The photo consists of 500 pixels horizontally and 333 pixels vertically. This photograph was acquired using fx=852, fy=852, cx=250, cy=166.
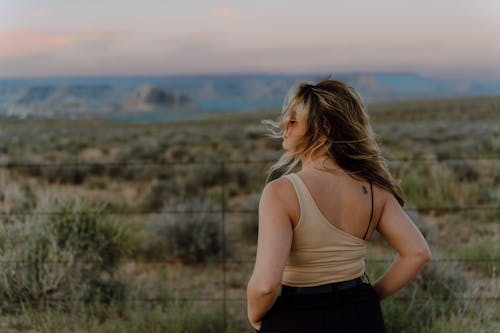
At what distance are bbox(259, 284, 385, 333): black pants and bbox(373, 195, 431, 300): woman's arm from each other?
0.82ft

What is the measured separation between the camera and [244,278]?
392 inches

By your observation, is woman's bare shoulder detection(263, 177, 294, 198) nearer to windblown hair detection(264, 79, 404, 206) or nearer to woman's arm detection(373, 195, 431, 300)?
windblown hair detection(264, 79, 404, 206)

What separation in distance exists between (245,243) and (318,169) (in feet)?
30.6

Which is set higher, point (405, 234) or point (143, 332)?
point (405, 234)

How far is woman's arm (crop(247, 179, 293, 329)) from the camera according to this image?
274 cm

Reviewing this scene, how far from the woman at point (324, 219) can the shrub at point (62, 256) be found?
4.56 metres

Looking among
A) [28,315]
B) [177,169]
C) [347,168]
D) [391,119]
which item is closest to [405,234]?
[347,168]

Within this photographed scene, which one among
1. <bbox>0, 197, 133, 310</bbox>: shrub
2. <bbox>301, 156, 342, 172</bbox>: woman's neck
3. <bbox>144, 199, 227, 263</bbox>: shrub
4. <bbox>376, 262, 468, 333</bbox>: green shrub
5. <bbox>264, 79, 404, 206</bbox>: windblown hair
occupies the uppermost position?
<bbox>264, 79, 404, 206</bbox>: windblown hair

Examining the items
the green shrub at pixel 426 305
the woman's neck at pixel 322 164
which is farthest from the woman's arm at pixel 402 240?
the green shrub at pixel 426 305

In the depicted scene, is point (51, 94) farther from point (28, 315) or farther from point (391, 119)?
point (28, 315)

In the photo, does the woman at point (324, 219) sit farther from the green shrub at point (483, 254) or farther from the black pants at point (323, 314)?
the green shrub at point (483, 254)

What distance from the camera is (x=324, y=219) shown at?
112 inches

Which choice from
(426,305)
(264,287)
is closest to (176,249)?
(426,305)

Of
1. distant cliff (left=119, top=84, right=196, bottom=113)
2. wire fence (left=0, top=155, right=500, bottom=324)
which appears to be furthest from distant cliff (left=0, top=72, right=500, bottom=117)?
wire fence (left=0, top=155, right=500, bottom=324)
